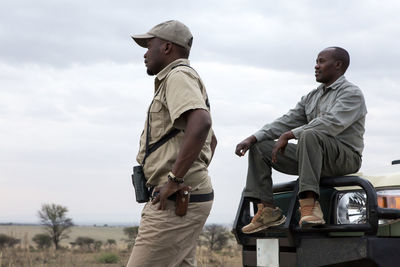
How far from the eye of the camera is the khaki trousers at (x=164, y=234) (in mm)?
3496

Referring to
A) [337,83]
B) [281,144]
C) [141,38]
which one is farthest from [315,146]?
[141,38]

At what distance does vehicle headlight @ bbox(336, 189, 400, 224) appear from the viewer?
4164mm

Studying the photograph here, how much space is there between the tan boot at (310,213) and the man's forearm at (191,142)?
115 centimetres

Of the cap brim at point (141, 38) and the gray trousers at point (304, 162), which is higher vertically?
the cap brim at point (141, 38)

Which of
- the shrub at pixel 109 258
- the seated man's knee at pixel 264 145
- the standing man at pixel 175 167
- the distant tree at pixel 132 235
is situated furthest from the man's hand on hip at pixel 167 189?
the distant tree at pixel 132 235

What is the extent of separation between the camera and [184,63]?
→ 378 cm

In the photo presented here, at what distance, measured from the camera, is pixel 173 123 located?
11.4 feet

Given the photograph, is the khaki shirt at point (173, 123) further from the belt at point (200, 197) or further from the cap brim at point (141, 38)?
the cap brim at point (141, 38)

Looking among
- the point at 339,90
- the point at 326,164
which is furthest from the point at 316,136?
the point at 339,90

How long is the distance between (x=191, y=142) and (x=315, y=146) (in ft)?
4.61

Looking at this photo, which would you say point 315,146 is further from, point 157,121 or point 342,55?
point 157,121

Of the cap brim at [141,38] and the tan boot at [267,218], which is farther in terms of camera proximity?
the tan boot at [267,218]

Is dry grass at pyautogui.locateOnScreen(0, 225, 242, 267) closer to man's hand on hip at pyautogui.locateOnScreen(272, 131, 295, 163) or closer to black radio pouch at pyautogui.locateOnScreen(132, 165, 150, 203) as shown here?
man's hand on hip at pyautogui.locateOnScreen(272, 131, 295, 163)

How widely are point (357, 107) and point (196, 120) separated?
69.8 inches
